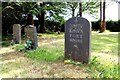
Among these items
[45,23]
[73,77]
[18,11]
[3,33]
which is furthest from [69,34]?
[45,23]

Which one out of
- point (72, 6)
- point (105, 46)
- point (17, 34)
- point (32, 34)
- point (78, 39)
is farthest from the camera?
point (72, 6)

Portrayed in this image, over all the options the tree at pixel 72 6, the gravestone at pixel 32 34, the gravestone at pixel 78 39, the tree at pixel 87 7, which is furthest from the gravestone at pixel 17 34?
the tree at pixel 87 7

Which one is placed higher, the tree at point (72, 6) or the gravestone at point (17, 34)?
the tree at point (72, 6)

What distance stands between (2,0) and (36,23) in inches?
273

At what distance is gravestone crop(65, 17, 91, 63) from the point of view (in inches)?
279

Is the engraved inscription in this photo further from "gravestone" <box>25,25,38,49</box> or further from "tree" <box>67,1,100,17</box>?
"tree" <box>67,1,100,17</box>

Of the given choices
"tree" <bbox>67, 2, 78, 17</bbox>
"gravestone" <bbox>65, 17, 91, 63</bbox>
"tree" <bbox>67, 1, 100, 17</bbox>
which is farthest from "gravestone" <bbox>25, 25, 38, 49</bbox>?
"tree" <bbox>67, 1, 100, 17</bbox>

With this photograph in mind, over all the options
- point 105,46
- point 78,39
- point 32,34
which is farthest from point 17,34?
point 78,39

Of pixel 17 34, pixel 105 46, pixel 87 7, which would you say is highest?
pixel 87 7

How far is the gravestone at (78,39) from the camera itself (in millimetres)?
7090

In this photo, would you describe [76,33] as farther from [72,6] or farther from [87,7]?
[87,7]

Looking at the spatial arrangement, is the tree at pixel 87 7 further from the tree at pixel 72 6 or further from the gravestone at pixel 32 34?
the gravestone at pixel 32 34

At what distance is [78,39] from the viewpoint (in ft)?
24.2

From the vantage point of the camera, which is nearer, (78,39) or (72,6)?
(78,39)
